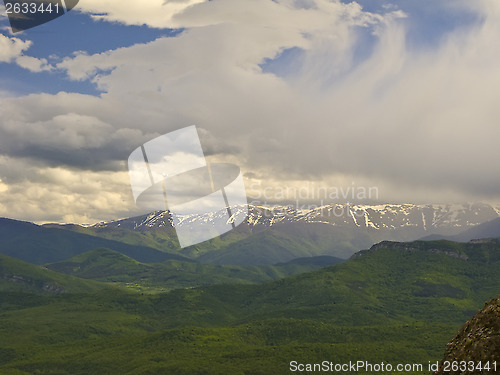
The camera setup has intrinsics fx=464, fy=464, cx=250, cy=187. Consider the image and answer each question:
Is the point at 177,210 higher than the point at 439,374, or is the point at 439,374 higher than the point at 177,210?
the point at 177,210

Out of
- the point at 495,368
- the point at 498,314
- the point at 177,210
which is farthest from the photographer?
the point at 177,210

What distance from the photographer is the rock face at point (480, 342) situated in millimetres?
39562

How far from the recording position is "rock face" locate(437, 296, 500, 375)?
3956cm

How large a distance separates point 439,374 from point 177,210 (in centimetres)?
5448

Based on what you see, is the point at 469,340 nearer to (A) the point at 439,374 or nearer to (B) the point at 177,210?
(A) the point at 439,374

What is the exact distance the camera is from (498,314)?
42031 millimetres

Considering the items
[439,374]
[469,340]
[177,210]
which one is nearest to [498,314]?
[469,340]

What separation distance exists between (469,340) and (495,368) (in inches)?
161

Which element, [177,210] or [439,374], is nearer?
[439,374]

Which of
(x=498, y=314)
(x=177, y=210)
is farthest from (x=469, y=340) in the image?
(x=177, y=210)

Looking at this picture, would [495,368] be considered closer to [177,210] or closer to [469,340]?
[469,340]

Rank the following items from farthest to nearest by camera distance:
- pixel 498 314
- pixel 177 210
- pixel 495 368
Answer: pixel 177 210 → pixel 498 314 → pixel 495 368

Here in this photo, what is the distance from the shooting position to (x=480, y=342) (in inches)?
1617

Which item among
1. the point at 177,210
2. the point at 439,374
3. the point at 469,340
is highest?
the point at 177,210
